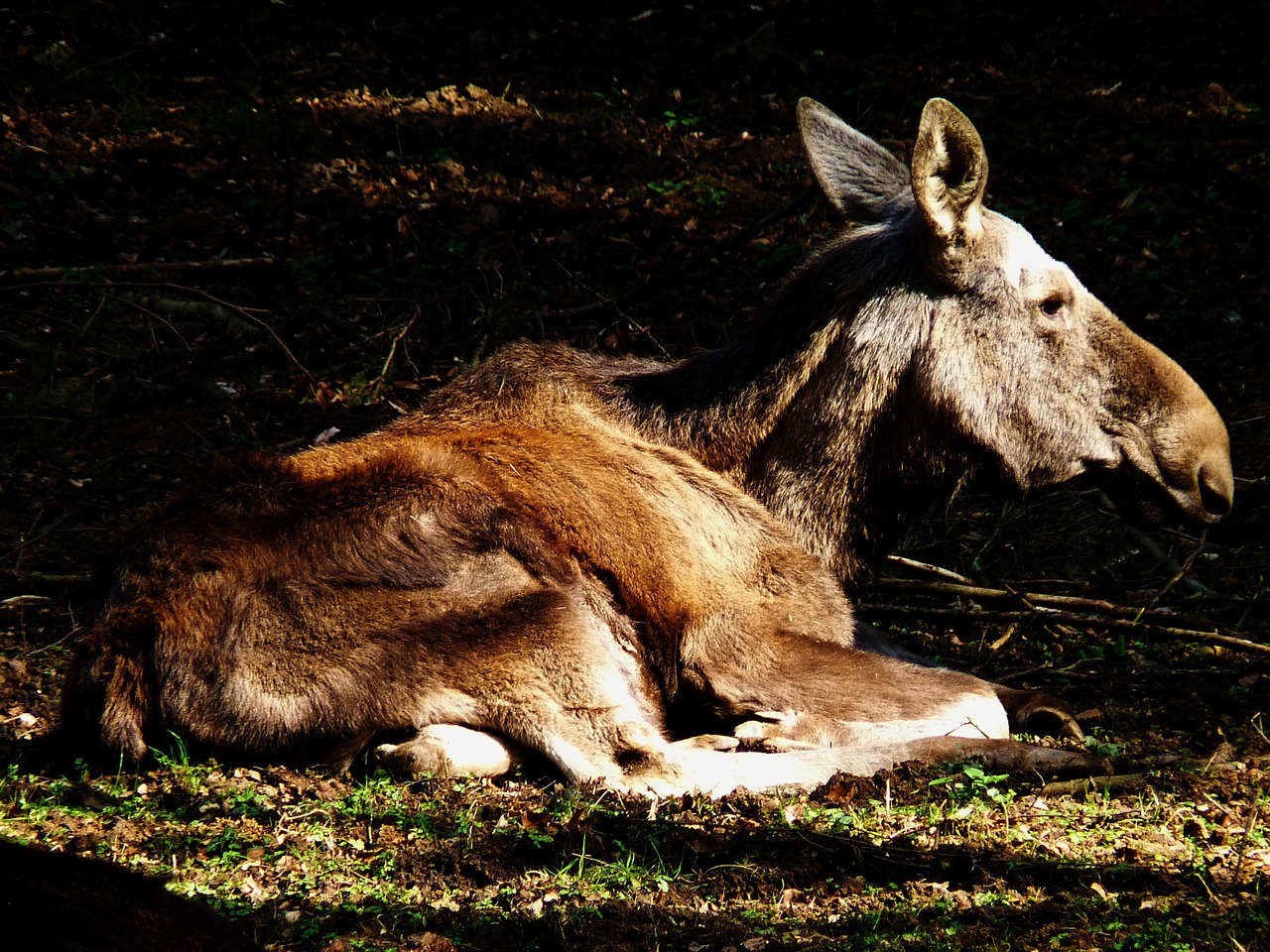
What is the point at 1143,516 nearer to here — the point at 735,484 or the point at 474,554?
the point at 735,484

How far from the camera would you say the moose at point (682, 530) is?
4.21 meters

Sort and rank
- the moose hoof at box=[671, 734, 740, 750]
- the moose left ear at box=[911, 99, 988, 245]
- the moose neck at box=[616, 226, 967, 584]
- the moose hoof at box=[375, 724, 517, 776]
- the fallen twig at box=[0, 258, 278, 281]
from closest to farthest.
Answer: the moose hoof at box=[375, 724, 517, 776]
the moose hoof at box=[671, 734, 740, 750]
the moose left ear at box=[911, 99, 988, 245]
the moose neck at box=[616, 226, 967, 584]
the fallen twig at box=[0, 258, 278, 281]

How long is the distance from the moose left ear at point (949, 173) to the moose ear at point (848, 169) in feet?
2.08

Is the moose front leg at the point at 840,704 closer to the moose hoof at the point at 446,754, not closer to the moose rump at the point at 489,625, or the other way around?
the moose rump at the point at 489,625

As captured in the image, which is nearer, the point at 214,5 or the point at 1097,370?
the point at 1097,370

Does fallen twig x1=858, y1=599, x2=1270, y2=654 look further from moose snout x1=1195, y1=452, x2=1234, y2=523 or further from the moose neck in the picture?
the moose neck

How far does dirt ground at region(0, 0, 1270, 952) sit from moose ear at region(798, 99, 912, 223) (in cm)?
170

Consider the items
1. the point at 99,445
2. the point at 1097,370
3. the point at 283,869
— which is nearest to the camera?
the point at 283,869

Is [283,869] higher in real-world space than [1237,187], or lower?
lower

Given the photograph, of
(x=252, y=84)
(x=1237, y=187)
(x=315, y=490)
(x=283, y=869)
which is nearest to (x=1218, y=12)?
(x=1237, y=187)

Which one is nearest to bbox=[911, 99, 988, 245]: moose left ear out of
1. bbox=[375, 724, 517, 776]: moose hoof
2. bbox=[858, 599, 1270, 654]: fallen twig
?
bbox=[858, 599, 1270, 654]: fallen twig

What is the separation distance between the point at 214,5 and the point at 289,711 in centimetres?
1164

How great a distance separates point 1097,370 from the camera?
4.96 meters

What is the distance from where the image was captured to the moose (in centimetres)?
421
